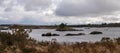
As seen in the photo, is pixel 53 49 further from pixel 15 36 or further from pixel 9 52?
pixel 15 36

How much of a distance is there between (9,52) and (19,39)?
20.4 ft

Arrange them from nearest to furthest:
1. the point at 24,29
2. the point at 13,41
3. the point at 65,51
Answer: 1. the point at 65,51
2. the point at 13,41
3. the point at 24,29

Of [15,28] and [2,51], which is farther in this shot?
[15,28]

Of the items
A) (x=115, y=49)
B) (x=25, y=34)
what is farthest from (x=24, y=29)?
(x=115, y=49)

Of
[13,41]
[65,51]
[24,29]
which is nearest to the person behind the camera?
[65,51]

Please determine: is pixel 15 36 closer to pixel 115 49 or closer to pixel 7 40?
pixel 7 40

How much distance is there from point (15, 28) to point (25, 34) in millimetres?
986

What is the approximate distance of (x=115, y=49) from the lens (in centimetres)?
1873

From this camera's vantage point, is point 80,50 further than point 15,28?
No

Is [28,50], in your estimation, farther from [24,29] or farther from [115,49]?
[24,29]

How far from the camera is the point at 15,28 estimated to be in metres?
25.4

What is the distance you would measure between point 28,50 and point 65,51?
7.15 feet

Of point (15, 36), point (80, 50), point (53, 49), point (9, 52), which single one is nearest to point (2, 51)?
point (9, 52)

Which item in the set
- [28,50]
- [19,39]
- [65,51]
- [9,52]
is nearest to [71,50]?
[65,51]
